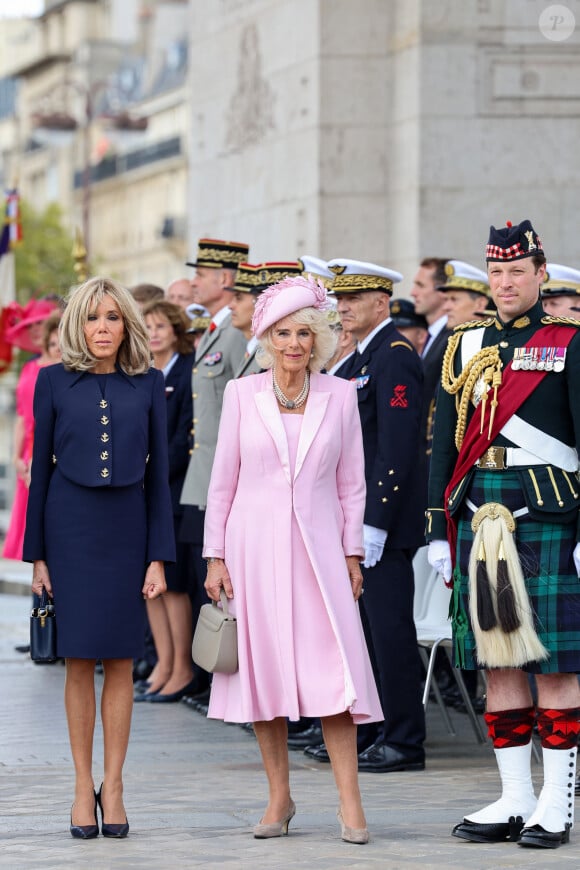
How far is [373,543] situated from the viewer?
8820 mm

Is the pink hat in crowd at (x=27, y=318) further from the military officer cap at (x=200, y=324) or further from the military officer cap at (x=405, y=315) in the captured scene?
the military officer cap at (x=405, y=315)

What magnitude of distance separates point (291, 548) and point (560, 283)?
Answer: 3.27 metres

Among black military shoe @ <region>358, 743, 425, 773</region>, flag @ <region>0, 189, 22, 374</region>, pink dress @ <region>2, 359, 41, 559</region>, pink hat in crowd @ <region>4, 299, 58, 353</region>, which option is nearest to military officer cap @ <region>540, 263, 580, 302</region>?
black military shoe @ <region>358, 743, 425, 773</region>

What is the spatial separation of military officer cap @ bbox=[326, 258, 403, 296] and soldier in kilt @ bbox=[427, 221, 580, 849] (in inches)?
77.0

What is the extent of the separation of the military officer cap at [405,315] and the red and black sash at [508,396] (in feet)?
15.0

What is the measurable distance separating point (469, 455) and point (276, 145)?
713 centimetres

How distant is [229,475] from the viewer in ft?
23.7

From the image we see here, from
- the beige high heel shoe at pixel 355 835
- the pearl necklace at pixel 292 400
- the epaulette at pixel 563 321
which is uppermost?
the epaulette at pixel 563 321

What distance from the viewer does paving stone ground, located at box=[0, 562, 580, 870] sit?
21.9 feet

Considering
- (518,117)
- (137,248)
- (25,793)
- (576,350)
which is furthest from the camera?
(137,248)

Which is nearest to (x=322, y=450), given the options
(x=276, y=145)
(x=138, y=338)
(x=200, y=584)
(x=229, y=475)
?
(x=229, y=475)

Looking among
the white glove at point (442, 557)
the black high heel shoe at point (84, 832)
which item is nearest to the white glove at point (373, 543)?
the white glove at point (442, 557)

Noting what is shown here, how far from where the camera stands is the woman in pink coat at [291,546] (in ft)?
23.1

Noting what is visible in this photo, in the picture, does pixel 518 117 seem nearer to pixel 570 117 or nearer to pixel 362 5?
pixel 570 117
